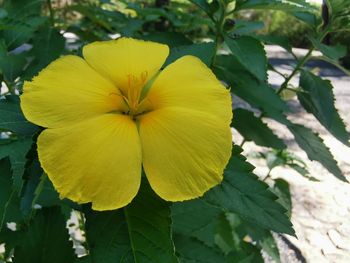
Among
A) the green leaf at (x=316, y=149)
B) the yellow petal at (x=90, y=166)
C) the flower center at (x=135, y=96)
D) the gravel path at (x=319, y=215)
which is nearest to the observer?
the yellow petal at (x=90, y=166)

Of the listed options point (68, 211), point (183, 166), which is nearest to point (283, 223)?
point (183, 166)

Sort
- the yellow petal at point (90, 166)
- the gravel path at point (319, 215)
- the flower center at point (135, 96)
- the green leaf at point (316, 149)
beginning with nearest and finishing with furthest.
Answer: the yellow petal at point (90, 166), the flower center at point (135, 96), the green leaf at point (316, 149), the gravel path at point (319, 215)

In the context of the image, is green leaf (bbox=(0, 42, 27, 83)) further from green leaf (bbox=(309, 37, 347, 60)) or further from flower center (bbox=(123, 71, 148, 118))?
green leaf (bbox=(309, 37, 347, 60))

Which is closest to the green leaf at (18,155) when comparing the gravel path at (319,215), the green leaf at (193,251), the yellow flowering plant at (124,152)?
the yellow flowering plant at (124,152)

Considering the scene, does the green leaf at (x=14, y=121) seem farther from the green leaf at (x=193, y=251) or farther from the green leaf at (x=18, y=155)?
the green leaf at (x=193, y=251)

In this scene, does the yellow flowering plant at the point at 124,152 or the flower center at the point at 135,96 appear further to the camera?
the flower center at the point at 135,96

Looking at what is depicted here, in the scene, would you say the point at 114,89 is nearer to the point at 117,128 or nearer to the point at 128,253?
the point at 117,128

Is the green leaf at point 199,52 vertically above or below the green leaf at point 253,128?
above
